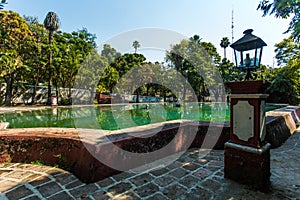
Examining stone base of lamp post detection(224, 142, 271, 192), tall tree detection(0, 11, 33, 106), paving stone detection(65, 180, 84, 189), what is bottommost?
paving stone detection(65, 180, 84, 189)

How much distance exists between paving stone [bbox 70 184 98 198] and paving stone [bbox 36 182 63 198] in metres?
0.21

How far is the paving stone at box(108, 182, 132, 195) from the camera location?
2032 mm

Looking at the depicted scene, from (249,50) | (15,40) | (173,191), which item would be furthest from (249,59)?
(15,40)

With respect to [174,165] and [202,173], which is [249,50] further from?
[174,165]

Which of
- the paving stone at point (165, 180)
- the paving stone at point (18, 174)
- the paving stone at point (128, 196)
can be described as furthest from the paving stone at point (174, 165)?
the paving stone at point (18, 174)

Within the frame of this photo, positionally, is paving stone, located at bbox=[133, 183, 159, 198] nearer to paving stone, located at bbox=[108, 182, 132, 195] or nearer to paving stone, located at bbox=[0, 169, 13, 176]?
paving stone, located at bbox=[108, 182, 132, 195]

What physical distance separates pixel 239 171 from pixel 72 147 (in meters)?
2.51

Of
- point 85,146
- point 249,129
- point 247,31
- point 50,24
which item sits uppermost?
point 50,24

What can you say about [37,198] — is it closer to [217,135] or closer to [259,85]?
[259,85]

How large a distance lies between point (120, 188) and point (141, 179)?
1.17 feet

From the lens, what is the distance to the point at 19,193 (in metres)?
1.93

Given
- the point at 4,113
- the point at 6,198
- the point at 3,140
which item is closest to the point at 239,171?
the point at 6,198

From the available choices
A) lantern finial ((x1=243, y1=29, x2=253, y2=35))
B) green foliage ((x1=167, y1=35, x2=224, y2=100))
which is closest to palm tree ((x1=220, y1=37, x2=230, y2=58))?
green foliage ((x1=167, y1=35, x2=224, y2=100))

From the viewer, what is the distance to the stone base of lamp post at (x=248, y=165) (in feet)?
6.75
